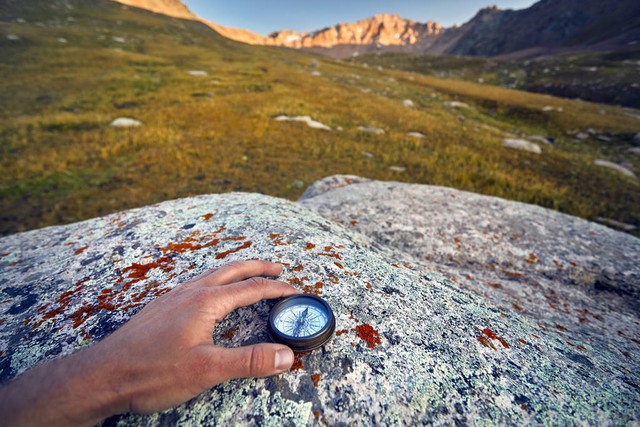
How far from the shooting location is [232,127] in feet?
64.5

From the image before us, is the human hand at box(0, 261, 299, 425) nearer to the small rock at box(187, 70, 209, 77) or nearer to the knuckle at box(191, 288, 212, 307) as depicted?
the knuckle at box(191, 288, 212, 307)

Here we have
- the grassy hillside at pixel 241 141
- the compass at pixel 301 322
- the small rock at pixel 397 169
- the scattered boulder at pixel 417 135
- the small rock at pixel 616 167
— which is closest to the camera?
the compass at pixel 301 322

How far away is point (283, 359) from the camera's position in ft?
6.97

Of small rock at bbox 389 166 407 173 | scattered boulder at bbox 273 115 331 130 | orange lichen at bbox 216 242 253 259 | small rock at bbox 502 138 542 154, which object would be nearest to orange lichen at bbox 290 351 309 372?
orange lichen at bbox 216 242 253 259

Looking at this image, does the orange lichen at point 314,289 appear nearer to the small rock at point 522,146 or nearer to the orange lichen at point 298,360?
the orange lichen at point 298,360

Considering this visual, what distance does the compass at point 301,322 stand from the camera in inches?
91.8

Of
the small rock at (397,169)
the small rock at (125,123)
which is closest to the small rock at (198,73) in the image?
the small rock at (125,123)

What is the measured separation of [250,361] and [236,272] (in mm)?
924

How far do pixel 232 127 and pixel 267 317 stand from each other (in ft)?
62.9

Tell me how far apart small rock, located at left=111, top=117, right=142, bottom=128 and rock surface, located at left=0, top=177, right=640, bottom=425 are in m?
16.7

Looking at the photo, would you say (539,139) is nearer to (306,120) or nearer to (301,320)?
(306,120)

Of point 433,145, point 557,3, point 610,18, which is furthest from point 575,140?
point 557,3

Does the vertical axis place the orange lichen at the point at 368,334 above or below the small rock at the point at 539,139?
above

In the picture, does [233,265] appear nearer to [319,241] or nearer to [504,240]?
[319,241]
